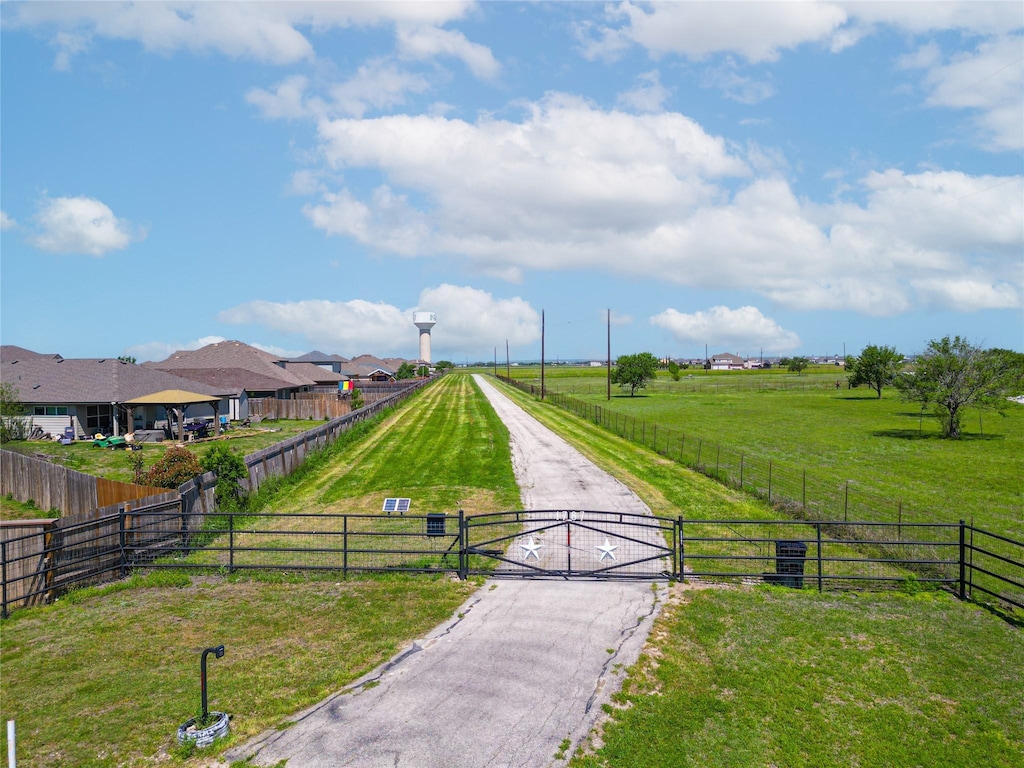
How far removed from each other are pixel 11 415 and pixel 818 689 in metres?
45.6

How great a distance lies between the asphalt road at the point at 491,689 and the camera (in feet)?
27.0

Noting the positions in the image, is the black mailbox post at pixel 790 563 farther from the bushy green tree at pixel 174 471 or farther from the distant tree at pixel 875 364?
the distant tree at pixel 875 364

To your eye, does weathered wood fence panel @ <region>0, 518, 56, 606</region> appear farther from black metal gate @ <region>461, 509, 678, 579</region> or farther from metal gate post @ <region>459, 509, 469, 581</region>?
black metal gate @ <region>461, 509, 678, 579</region>

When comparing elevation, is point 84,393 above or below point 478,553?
above

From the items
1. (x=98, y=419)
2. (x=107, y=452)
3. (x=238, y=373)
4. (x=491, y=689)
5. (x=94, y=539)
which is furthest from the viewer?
(x=238, y=373)

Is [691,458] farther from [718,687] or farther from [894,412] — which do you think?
[894,412]

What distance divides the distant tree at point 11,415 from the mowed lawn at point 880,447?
43.7m

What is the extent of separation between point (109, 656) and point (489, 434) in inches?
1260

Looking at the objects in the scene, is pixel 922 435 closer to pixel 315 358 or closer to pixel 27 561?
pixel 27 561

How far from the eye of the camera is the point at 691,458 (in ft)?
117

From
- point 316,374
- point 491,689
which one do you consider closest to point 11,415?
point 491,689

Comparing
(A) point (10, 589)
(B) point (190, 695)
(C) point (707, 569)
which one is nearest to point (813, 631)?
(C) point (707, 569)

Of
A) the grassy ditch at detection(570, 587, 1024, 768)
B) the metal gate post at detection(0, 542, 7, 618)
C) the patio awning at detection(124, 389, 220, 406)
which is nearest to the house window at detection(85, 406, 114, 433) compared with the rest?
the patio awning at detection(124, 389, 220, 406)

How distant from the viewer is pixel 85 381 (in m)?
43.8
